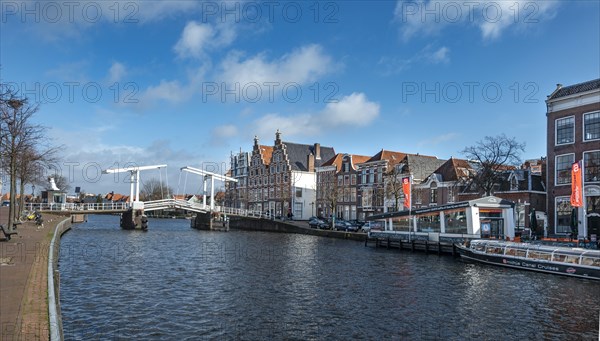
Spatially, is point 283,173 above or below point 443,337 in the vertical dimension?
above

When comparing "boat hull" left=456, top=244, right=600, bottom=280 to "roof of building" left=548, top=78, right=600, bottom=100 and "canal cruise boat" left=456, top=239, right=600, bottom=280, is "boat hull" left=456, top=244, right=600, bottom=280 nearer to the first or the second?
"canal cruise boat" left=456, top=239, right=600, bottom=280

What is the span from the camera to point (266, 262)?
29984mm

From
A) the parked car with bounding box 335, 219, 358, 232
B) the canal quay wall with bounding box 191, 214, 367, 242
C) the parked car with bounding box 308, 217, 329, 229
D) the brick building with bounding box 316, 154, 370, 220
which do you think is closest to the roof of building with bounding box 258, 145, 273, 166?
the canal quay wall with bounding box 191, 214, 367, 242

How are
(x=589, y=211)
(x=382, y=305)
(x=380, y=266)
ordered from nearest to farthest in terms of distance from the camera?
1. (x=382, y=305)
2. (x=380, y=266)
3. (x=589, y=211)

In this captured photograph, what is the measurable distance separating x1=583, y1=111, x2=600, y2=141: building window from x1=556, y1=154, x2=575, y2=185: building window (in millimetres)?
2145

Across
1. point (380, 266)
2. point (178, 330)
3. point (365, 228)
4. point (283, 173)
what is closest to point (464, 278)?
point (380, 266)

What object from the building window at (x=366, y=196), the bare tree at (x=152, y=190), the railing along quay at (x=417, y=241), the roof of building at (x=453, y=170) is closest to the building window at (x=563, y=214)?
the railing along quay at (x=417, y=241)

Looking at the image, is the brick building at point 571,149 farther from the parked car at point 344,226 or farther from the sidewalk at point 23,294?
the sidewalk at point 23,294

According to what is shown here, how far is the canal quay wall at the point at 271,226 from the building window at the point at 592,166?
2070 centimetres

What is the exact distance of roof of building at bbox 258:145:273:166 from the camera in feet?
321

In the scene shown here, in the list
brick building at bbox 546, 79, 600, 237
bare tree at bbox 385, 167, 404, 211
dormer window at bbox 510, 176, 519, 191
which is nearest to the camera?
brick building at bbox 546, 79, 600, 237

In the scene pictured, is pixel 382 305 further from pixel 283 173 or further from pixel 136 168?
pixel 283 173

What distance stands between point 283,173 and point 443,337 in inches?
2979

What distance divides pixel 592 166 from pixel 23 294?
41.7 m
